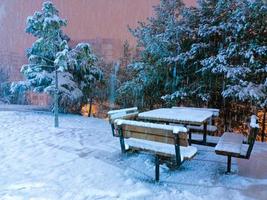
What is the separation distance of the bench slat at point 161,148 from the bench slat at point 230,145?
1.47ft

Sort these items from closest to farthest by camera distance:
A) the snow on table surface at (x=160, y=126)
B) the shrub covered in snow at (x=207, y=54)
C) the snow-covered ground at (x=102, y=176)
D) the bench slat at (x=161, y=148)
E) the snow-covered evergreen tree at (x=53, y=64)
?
the snow-covered ground at (x=102, y=176) < the snow on table surface at (x=160, y=126) < the bench slat at (x=161, y=148) < the shrub covered in snow at (x=207, y=54) < the snow-covered evergreen tree at (x=53, y=64)

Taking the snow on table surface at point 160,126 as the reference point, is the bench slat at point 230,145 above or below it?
below

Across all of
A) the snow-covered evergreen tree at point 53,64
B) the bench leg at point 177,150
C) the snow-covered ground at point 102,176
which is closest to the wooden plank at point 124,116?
the snow-covered ground at point 102,176

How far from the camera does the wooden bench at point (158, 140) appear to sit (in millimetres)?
4340

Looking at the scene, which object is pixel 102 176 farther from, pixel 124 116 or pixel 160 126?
pixel 124 116

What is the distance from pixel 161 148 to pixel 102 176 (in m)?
1.15

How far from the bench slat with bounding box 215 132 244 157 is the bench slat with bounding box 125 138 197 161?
45 cm

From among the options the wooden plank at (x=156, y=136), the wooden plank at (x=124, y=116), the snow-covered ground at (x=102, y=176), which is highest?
the wooden plank at (x=124, y=116)

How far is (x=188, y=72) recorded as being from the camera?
12977 mm

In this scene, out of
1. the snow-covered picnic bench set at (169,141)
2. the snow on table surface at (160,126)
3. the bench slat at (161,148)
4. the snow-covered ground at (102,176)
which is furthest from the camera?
the bench slat at (161,148)

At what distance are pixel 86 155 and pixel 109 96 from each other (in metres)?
18.7

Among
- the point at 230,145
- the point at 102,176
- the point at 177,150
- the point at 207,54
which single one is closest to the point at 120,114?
the point at 102,176

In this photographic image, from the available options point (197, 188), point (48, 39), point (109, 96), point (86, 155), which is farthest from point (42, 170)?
point (109, 96)

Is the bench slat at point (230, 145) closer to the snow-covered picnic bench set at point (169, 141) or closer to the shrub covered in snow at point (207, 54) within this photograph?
the snow-covered picnic bench set at point (169, 141)
